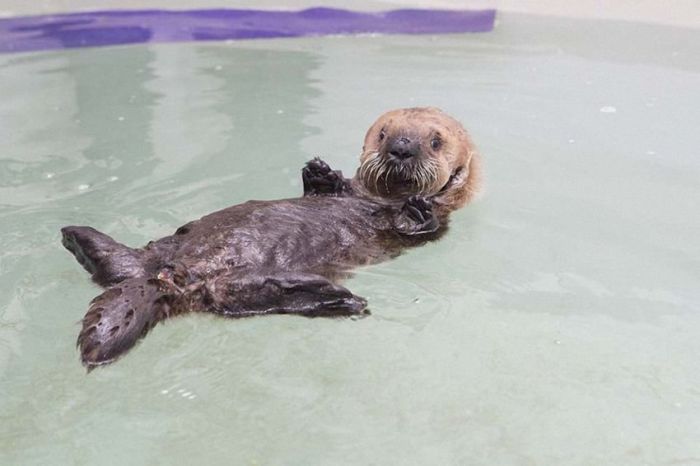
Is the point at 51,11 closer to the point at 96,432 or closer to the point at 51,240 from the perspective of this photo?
the point at 51,240

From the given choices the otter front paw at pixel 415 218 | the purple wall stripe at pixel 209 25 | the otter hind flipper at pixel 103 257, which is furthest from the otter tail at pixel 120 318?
the purple wall stripe at pixel 209 25

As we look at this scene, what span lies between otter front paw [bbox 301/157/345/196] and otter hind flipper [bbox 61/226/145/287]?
3.41ft

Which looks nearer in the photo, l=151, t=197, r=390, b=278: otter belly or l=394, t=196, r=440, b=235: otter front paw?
l=151, t=197, r=390, b=278: otter belly

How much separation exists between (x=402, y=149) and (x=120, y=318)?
159cm

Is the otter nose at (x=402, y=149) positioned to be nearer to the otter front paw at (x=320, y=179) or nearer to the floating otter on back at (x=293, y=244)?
the floating otter on back at (x=293, y=244)

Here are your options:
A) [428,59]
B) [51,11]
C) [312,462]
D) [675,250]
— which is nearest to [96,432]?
[312,462]

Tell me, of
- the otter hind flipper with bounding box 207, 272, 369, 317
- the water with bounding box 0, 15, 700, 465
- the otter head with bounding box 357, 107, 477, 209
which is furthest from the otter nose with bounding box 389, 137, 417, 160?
the otter hind flipper with bounding box 207, 272, 369, 317

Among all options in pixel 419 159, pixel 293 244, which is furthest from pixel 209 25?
pixel 293 244

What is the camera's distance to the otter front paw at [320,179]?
11.3 ft

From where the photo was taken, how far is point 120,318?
7.07 feet

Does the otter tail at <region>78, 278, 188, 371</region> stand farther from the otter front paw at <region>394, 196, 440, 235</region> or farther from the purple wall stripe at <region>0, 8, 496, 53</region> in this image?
the purple wall stripe at <region>0, 8, 496, 53</region>

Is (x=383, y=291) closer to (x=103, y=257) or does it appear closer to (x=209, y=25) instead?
(x=103, y=257)

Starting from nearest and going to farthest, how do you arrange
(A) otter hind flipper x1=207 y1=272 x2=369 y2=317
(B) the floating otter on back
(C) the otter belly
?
(B) the floating otter on back → (A) otter hind flipper x1=207 y1=272 x2=369 y2=317 → (C) the otter belly

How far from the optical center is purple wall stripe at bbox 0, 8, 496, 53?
23.9 feet
